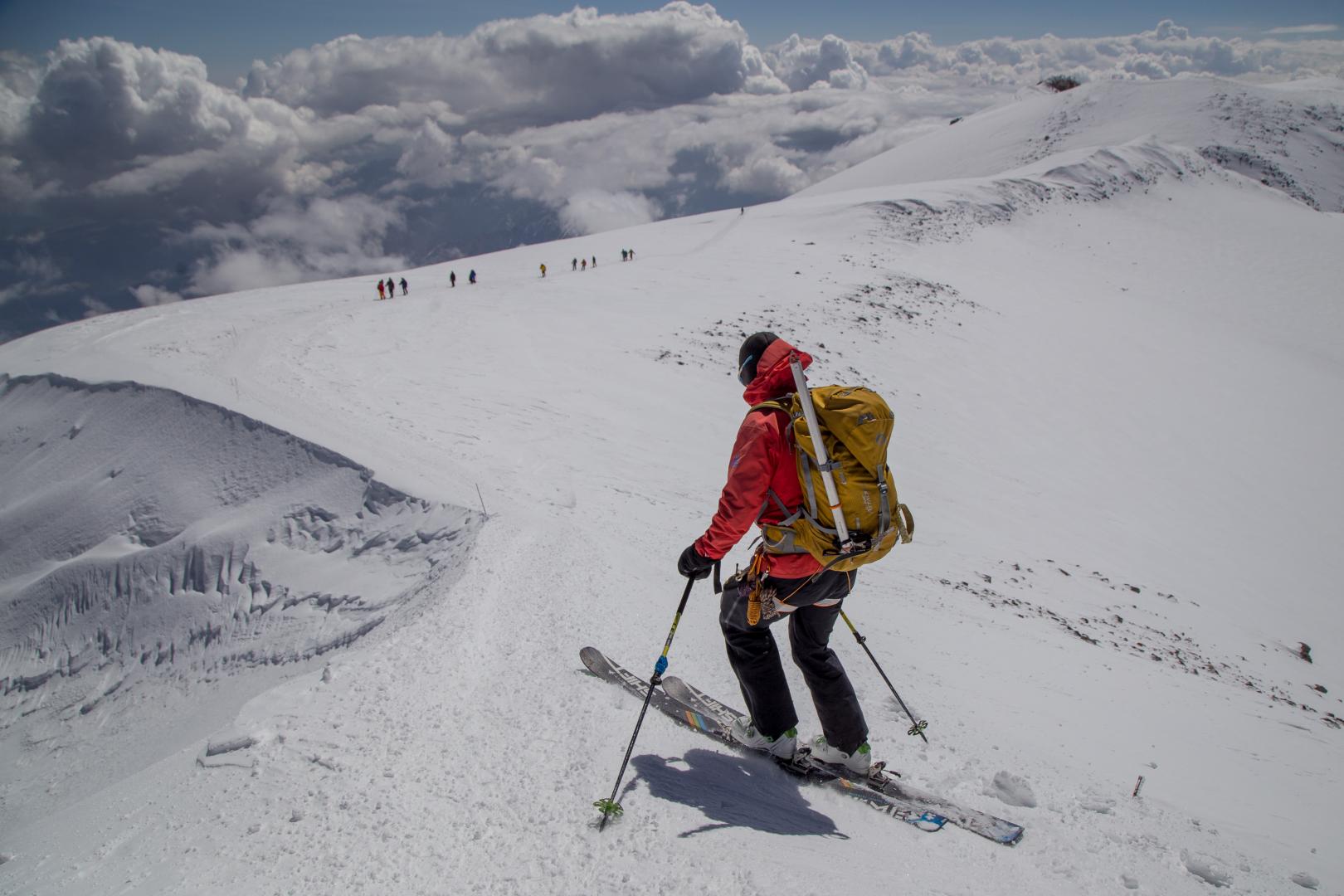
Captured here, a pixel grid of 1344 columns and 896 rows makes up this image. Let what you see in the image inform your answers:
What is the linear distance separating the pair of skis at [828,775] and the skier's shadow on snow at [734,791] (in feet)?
0.54

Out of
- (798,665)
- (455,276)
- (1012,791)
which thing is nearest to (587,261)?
(455,276)

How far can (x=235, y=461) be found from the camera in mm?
10773

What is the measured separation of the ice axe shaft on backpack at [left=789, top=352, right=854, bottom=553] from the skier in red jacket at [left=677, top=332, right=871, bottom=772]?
0.61 ft

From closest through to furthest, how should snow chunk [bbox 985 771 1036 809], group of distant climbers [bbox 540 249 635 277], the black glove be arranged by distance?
the black glove
snow chunk [bbox 985 771 1036 809]
group of distant climbers [bbox 540 249 635 277]

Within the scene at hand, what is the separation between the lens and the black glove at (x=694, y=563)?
413 cm

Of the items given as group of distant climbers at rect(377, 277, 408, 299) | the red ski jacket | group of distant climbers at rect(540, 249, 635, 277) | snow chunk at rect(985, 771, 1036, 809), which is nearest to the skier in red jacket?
the red ski jacket

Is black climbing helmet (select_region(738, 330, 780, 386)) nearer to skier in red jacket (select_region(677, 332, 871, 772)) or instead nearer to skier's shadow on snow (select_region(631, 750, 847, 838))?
skier in red jacket (select_region(677, 332, 871, 772))

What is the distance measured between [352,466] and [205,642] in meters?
2.74

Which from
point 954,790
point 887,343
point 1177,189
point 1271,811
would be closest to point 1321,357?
point 887,343

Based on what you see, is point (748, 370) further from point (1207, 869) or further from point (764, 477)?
point (1207, 869)

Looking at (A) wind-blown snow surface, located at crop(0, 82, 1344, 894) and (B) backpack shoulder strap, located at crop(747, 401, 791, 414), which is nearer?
(A) wind-blown snow surface, located at crop(0, 82, 1344, 894)

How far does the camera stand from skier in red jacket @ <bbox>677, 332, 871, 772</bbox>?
3957 millimetres

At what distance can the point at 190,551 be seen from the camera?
938cm

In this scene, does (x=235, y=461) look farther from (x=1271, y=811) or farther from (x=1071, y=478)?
(x=1071, y=478)
